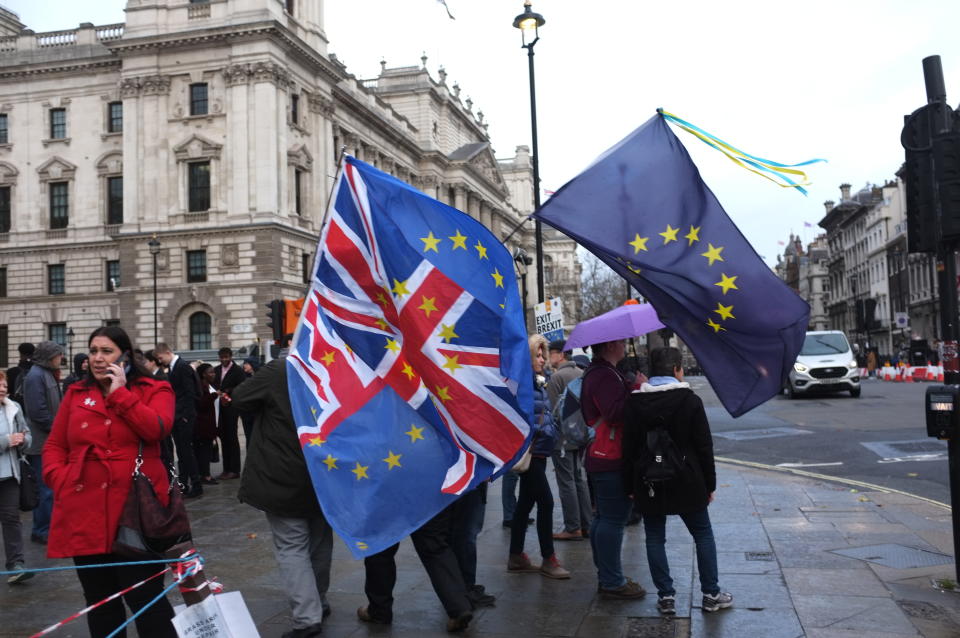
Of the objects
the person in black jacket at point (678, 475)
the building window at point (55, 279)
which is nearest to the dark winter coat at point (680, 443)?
the person in black jacket at point (678, 475)

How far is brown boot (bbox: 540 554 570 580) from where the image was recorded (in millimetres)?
6555

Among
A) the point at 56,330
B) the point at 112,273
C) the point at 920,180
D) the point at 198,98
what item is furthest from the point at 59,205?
the point at 920,180

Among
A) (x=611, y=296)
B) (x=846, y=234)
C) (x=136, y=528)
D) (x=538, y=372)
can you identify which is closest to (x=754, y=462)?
(x=538, y=372)

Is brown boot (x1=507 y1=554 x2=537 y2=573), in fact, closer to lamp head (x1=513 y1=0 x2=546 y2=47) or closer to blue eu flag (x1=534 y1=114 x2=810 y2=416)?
blue eu flag (x1=534 y1=114 x2=810 y2=416)

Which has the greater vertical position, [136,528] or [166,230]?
[166,230]

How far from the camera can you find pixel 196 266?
44.8 m

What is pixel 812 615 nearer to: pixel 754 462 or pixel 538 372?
pixel 538 372

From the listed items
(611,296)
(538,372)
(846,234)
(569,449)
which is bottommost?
(569,449)

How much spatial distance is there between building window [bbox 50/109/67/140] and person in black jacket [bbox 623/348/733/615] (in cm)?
5101

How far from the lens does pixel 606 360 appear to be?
20.2 ft

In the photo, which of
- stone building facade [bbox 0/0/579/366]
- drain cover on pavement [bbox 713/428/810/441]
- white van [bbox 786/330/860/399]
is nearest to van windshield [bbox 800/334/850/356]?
white van [bbox 786/330/860/399]

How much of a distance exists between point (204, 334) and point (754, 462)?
36.9 m

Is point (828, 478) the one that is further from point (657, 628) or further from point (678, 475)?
point (657, 628)

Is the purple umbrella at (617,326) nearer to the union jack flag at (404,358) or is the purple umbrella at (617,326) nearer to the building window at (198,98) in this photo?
the union jack flag at (404,358)
